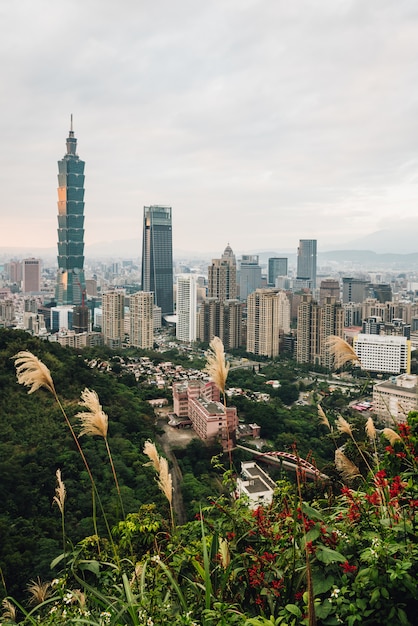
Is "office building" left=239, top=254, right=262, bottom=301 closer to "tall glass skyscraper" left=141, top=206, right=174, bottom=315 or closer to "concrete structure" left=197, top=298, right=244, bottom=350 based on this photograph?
"tall glass skyscraper" left=141, top=206, right=174, bottom=315

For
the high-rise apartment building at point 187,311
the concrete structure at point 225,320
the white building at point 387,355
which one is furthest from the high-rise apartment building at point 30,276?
the white building at point 387,355

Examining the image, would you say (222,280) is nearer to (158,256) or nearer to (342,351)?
(158,256)

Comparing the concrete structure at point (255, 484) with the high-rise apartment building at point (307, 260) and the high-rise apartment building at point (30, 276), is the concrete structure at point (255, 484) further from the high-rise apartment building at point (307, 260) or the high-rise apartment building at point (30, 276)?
the high-rise apartment building at point (307, 260)

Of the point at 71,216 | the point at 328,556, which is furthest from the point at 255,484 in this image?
the point at 71,216

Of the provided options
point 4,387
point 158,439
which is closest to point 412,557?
point 4,387

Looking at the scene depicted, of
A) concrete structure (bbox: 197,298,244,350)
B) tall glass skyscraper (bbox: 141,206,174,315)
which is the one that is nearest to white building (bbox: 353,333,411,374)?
concrete structure (bbox: 197,298,244,350)

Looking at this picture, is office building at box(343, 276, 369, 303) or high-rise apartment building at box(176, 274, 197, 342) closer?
high-rise apartment building at box(176, 274, 197, 342)
